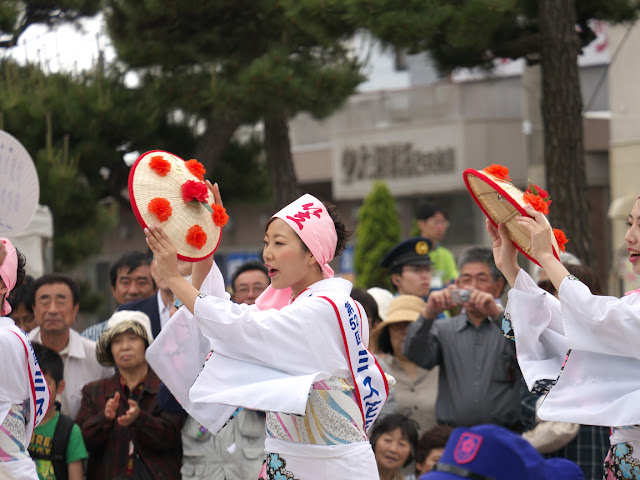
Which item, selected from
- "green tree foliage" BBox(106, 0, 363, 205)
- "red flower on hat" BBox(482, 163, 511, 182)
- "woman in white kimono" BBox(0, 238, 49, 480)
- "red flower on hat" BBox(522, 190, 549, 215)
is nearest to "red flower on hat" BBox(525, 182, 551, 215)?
"red flower on hat" BBox(522, 190, 549, 215)

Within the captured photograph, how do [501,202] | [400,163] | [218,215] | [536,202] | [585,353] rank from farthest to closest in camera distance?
[400,163], [218,215], [501,202], [536,202], [585,353]

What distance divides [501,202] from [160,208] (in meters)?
1.20

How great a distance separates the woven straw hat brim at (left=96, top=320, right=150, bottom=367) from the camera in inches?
Result: 196

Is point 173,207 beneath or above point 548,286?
above

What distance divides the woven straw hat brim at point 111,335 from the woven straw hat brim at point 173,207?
138cm

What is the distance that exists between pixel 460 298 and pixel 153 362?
1.61 metres

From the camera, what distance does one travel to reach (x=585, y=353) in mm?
3400

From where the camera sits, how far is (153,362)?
3.87 m

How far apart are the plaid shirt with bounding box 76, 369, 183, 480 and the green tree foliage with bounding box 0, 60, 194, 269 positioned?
3.69 meters

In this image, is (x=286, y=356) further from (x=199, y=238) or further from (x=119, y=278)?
(x=119, y=278)

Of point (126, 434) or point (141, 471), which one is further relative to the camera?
point (126, 434)

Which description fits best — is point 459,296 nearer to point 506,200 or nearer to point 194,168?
point 506,200

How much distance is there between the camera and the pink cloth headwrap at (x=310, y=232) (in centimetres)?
367

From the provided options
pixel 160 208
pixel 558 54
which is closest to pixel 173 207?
pixel 160 208
